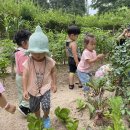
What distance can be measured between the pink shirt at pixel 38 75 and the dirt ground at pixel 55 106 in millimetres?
566

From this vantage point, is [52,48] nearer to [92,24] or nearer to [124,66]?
[124,66]

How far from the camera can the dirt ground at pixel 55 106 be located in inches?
169

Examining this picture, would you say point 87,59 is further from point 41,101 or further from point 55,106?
point 41,101

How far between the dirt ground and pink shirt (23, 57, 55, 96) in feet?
1.86

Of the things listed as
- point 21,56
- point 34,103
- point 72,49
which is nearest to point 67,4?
point 72,49

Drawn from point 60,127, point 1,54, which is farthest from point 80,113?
point 1,54

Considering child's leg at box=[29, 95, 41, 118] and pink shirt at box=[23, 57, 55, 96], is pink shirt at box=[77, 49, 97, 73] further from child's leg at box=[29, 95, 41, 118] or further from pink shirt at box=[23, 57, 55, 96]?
child's leg at box=[29, 95, 41, 118]

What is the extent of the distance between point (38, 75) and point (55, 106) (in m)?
1.16

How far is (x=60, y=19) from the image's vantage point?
14.5 metres

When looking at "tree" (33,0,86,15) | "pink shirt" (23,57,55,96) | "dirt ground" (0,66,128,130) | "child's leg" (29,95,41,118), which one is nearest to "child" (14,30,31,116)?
"dirt ground" (0,66,128,130)

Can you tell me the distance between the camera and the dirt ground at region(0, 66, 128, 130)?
429cm

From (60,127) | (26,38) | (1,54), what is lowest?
(60,127)

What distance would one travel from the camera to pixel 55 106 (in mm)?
4965

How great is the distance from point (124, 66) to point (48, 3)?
3578cm
